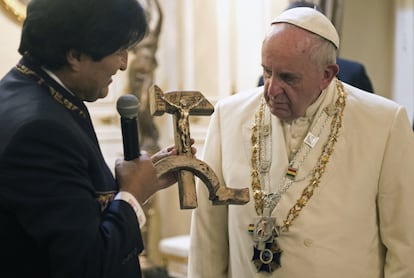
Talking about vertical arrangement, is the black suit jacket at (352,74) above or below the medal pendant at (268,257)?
above

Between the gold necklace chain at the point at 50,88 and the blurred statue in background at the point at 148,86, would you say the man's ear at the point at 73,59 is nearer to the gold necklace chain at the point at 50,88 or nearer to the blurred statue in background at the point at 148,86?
the gold necklace chain at the point at 50,88

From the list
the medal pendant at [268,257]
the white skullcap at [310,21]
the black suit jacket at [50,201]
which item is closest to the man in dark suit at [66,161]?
the black suit jacket at [50,201]

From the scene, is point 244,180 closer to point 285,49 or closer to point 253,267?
point 253,267

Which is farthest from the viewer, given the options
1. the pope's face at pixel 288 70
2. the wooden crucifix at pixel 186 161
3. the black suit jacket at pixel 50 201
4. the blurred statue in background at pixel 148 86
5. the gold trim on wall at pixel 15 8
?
the blurred statue in background at pixel 148 86

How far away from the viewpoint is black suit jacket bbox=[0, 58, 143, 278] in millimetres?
1467

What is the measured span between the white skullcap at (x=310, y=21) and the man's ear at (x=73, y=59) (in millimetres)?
854

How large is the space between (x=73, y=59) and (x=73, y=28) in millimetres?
81

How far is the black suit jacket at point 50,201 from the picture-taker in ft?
4.81

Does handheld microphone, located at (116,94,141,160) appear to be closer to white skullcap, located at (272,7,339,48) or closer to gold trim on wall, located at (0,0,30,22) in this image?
white skullcap, located at (272,7,339,48)

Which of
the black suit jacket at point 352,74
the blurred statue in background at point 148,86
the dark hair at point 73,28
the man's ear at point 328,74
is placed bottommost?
the blurred statue in background at point 148,86

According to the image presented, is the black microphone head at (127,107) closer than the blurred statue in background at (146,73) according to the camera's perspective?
Yes

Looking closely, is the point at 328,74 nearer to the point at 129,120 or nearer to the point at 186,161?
the point at 186,161

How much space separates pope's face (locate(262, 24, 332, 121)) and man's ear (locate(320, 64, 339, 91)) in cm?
1

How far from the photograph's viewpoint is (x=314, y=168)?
7.50 ft
